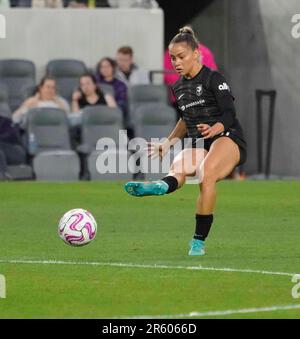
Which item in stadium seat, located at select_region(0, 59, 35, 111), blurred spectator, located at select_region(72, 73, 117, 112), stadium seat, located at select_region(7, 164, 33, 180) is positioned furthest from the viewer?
stadium seat, located at select_region(0, 59, 35, 111)

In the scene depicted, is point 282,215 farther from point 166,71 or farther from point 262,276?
point 166,71

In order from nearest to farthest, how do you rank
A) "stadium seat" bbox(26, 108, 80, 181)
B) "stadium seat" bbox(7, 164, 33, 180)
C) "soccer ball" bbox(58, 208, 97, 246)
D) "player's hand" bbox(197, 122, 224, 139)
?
"player's hand" bbox(197, 122, 224, 139) → "soccer ball" bbox(58, 208, 97, 246) → "stadium seat" bbox(7, 164, 33, 180) → "stadium seat" bbox(26, 108, 80, 181)

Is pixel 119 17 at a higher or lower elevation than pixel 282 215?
higher

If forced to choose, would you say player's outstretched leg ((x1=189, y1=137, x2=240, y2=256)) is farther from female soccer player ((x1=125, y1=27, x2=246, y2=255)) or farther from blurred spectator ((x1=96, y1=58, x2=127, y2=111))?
blurred spectator ((x1=96, y1=58, x2=127, y2=111))

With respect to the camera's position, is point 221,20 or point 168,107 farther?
point 221,20

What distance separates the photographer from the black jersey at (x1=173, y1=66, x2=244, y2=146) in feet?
41.2

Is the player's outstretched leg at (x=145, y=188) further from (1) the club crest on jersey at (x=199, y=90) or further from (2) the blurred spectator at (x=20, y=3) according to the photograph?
(2) the blurred spectator at (x=20, y=3)

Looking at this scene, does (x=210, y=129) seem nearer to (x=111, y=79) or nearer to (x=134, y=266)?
(x=134, y=266)

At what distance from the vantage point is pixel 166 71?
82.3ft

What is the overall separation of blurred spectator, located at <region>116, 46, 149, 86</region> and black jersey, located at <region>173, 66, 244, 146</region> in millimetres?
11171

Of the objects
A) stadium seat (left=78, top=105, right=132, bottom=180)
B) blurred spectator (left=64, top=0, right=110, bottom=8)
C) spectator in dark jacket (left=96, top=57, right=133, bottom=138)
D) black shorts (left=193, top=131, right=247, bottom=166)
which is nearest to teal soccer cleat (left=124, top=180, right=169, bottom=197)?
black shorts (left=193, top=131, right=247, bottom=166)
